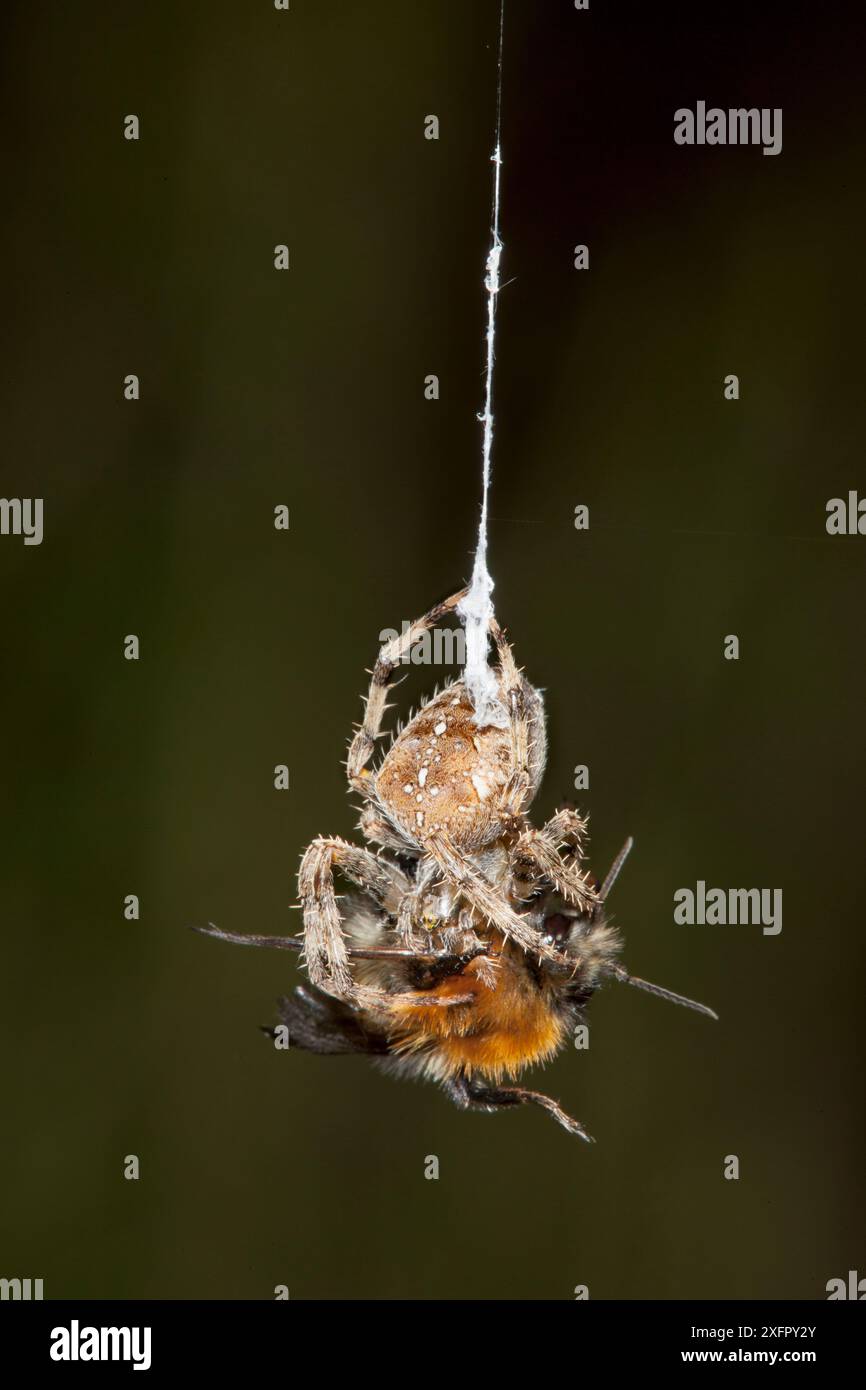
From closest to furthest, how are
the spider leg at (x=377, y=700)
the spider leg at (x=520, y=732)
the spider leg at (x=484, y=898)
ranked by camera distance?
the spider leg at (x=484, y=898)
the spider leg at (x=520, y=732)
the spider leg at (x=377, y=700)

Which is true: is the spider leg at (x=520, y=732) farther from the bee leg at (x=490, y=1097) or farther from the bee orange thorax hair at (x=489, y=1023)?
the bee leg at (x=490, y=1097)

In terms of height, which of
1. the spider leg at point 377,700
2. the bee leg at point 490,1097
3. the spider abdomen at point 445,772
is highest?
the spider leg at point 377,700

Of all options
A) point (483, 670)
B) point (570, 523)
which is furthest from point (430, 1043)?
point (570, 523)

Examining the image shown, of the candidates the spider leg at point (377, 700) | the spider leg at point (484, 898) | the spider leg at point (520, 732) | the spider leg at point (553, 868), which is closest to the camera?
the spider leg at point (484, 898)

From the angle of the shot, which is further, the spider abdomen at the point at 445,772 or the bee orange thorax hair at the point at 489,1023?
the spider abdomen at the point at 445,772

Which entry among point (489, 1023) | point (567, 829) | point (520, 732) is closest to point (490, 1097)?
point (489, 1023)

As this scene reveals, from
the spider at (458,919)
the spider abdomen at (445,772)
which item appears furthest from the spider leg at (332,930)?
the spider abdomen at (445,772)

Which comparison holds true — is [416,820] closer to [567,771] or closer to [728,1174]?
[567,771]
